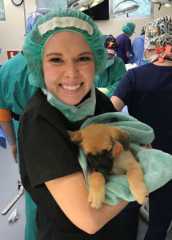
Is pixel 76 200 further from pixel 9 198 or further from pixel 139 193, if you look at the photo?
pixel 9 198

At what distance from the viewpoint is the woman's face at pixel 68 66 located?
0.82 meters

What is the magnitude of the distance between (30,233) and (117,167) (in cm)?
93

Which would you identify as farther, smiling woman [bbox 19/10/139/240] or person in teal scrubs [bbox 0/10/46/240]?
person in teal scrubs [bbox 0/10/46/240]

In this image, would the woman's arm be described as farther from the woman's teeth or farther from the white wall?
the white wall

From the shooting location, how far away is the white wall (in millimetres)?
5578

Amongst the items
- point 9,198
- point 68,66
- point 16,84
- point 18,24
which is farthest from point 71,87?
point 18,24

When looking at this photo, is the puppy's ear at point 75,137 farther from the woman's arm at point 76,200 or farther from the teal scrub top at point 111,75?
the teal scrub top at point 111,75

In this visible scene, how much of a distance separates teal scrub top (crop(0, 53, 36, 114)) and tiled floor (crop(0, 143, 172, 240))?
41.7 inches

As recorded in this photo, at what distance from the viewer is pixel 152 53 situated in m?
1.59

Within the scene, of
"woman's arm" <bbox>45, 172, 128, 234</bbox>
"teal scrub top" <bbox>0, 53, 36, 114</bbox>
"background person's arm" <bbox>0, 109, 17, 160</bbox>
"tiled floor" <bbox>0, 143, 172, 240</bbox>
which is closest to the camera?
"woman's arm" <bbox>45, 172, 128, 234</bbox>

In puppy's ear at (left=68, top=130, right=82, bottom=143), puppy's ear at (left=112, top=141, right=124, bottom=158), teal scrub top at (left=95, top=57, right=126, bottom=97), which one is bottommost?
puppy's ear at (left=112, top=141, right=124, bottom=158)

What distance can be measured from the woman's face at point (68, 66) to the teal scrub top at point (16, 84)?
53cm

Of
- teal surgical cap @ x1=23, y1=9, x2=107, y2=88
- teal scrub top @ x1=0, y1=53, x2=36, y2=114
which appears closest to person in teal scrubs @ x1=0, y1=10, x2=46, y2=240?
teal scrub top @ x1=0, y1=53, x2=36, y2=114

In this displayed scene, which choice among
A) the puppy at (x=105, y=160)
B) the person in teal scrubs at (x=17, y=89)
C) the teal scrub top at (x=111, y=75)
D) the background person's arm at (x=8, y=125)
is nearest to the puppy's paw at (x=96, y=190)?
the puppy at (x=105, y=160)
